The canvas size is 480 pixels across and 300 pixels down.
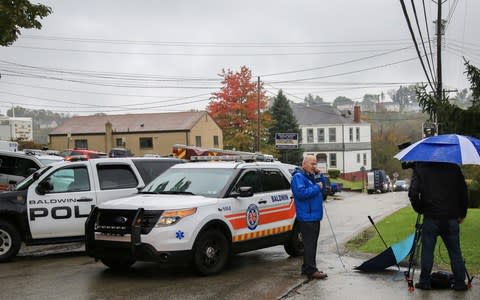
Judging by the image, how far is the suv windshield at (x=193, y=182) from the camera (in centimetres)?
934

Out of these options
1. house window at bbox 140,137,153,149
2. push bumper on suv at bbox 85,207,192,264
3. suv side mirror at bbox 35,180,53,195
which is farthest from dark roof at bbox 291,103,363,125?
push bumper on suv at bbox 85,207,192,264

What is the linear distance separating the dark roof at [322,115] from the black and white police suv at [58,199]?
69.6 meters

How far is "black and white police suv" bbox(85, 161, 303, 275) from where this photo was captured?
8.23m

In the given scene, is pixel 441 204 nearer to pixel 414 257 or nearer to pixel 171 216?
pixel 414 257

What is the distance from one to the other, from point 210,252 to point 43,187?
3862 millimetres

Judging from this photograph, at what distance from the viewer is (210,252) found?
28.7ft

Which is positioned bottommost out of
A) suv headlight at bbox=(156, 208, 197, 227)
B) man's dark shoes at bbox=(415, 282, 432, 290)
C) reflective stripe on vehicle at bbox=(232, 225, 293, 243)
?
man's dark shoes at bbox=(415, 282, 432, 290)

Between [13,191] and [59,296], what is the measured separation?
380 cm

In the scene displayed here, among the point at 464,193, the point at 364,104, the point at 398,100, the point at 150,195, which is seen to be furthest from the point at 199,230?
the point at 364,104

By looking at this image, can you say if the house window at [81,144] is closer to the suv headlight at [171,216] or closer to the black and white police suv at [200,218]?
the black and white police suv at [200,218]

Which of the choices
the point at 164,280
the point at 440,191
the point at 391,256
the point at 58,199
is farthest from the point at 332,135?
the point at 440,191

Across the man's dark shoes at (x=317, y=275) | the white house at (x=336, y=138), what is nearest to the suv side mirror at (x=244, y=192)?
the man's dark shoes at (x=317, y=275)

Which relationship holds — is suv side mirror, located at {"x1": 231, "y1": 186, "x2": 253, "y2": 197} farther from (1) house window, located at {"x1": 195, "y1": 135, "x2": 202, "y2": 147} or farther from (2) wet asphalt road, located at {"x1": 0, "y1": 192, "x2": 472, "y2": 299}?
(1) house window, located at {"x1": 195, "y1": 135, "x2": 202, "y2": 147}

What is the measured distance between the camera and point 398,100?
120812 millimetres
